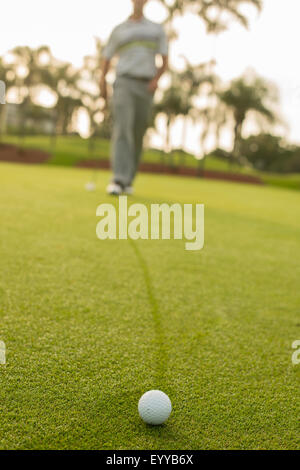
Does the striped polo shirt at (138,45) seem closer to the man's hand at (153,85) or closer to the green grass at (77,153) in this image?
the man's hand at (153,85)

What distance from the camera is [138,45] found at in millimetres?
5793

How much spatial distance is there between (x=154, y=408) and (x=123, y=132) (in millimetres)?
5129

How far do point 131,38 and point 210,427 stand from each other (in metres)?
5.56

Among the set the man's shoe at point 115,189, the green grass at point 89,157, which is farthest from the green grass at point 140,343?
the green grass at point 89,157

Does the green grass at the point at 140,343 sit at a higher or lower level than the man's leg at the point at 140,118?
lower

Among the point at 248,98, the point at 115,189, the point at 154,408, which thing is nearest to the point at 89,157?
the point at 248,98

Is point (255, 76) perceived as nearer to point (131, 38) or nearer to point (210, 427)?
point (131, 38)

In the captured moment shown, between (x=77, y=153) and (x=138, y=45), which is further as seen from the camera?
(x=77, y=153)

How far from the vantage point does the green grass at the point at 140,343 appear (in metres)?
1.26

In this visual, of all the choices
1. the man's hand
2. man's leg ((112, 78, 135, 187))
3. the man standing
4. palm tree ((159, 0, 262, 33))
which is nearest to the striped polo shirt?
the man standing

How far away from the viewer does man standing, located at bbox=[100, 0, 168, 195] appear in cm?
579

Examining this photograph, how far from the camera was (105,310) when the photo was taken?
Result: 208cm

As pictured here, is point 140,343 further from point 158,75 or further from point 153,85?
point 158,75

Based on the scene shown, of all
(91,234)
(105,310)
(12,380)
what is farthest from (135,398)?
(91,234)
